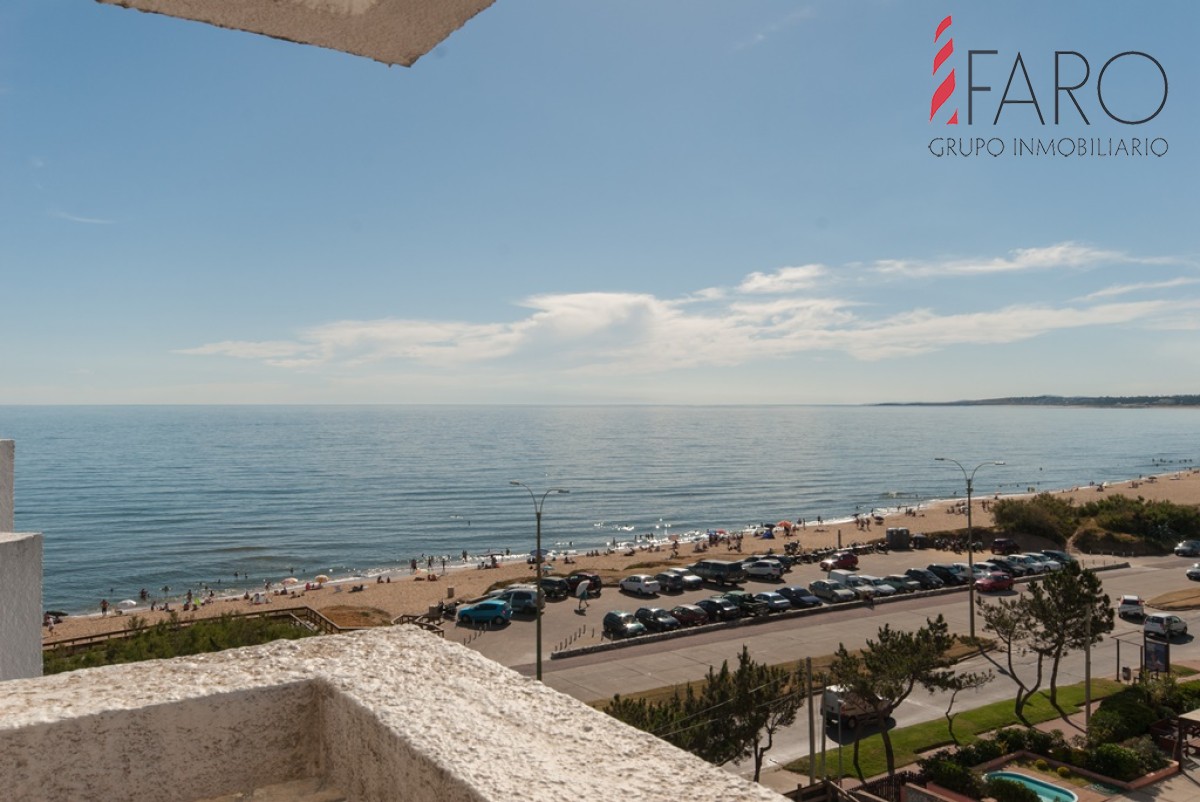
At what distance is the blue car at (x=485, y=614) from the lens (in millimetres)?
34469

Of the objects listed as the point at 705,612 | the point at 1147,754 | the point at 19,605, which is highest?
the point at 19,605

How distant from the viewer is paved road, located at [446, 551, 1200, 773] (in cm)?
2309

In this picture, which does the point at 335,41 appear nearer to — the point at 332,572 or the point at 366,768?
the point at 366,768

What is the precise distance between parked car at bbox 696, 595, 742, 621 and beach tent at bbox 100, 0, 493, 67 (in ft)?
114

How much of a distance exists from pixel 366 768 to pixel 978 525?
73.1 m

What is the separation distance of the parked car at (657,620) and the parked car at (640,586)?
25.0 feet

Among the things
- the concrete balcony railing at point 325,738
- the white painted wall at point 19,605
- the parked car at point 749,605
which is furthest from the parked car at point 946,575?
the concrete balcony railing at point 325,738

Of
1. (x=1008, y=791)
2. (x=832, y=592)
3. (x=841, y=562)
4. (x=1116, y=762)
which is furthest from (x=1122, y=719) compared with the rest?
(x=841, y=562)

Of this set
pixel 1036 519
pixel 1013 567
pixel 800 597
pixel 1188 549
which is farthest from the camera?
pixel 1036 519

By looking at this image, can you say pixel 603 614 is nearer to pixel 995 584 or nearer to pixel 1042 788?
pixel 995 584

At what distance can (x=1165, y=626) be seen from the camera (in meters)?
28.9

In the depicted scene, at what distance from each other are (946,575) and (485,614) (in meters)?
27.2

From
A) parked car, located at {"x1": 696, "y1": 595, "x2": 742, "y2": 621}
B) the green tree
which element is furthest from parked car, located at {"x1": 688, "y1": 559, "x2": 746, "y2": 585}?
the green tree

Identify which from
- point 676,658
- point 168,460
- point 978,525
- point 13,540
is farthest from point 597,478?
point 13,540
